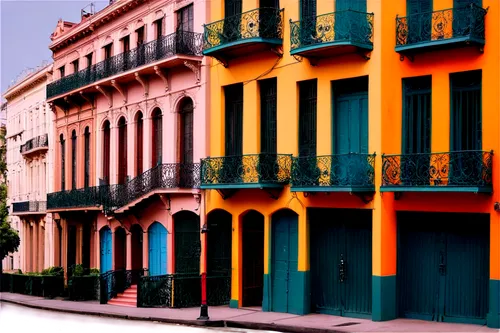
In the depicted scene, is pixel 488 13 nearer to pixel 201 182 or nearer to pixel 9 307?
pixel 201 182

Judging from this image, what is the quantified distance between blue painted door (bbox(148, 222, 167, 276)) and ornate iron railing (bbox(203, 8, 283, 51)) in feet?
25.5

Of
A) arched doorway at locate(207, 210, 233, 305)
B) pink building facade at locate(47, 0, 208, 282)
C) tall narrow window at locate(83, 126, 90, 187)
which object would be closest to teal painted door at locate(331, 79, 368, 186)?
arched doorway at locate(207, 210, 233, 305)

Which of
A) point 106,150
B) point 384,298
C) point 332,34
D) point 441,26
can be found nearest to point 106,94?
point 106,150

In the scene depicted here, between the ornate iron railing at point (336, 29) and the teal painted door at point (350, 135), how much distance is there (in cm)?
135

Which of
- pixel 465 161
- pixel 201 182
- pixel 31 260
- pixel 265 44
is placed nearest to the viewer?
pixel 465 161

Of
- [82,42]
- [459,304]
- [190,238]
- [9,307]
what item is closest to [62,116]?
[82,42]

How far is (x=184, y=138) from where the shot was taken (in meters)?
28.9

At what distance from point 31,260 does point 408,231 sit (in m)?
32.3

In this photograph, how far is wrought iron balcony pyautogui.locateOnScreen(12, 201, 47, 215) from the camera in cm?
4384

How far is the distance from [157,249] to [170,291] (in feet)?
11.3

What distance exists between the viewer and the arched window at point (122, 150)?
110ft

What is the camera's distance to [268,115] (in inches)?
982

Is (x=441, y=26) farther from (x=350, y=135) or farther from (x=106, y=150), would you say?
(x=106, y=150)

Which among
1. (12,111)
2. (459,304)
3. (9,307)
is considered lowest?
(9,307)
